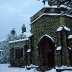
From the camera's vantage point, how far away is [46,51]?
93.7 feet

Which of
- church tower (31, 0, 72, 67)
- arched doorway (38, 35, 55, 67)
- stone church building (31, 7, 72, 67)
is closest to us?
stone church building (31, 7, 72, 67)

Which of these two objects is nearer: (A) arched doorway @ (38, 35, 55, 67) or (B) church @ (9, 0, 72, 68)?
(B) church @ (9, 0, 72, 68)

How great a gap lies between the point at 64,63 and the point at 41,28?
5.98 m

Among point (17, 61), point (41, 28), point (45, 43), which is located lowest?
point (17, 61)

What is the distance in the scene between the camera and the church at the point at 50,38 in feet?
84.6

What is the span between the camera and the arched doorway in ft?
91.9

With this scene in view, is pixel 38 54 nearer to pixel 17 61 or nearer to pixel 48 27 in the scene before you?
pixel 48 27

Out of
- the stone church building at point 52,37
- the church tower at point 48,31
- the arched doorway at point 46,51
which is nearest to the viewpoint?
the stone church building at point 52,37

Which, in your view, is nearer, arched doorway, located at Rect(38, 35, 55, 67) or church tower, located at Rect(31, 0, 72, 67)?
church tower, located at Rect(31, 0, 72, 67)

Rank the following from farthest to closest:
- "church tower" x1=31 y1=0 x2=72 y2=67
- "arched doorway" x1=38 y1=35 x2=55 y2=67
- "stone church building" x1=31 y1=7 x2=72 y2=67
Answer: "arched doorway" x1=38 y1=35 x2=55 y2=67
"church tower" x1=31 y1=0 x2=72 y2=67
"stone church building" x1=31 y1=7 x2=72 y2=67

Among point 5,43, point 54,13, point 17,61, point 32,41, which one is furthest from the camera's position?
point 5,43

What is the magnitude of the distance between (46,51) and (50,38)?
1939mm

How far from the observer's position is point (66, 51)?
2575cm

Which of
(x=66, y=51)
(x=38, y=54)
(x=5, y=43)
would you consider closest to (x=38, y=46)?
(x=38, y=54)
